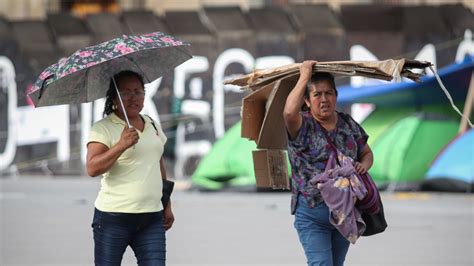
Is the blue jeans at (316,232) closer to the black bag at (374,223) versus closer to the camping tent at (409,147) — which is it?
the black bag at (374,223)

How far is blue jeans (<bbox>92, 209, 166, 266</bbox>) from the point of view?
19.1 ft

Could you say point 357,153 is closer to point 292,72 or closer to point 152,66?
point 292,72

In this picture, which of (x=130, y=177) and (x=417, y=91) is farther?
(x=417, y=91)

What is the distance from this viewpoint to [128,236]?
587 cm

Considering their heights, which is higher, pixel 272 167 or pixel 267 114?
pixel 267 114

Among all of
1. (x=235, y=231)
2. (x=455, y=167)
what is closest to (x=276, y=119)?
(x=235, y=231)

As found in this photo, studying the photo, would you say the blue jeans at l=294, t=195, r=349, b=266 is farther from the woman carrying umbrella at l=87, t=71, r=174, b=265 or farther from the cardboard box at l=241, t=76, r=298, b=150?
the woman carrying umbrella at l=87, t=71, r=174, b=265

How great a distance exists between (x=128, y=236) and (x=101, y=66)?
3.31ft

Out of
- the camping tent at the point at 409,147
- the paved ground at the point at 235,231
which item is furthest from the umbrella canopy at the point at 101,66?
the camping tent at the point at 409,147

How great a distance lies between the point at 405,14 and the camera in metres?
21.2

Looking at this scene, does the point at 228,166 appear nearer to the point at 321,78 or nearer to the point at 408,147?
the point at 408,147

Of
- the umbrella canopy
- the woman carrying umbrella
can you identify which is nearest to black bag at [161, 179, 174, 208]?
the woman carrying umbrella

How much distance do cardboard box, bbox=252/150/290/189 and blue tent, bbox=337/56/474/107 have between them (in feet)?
38.7

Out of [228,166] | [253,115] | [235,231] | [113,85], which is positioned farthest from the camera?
[228,166]
